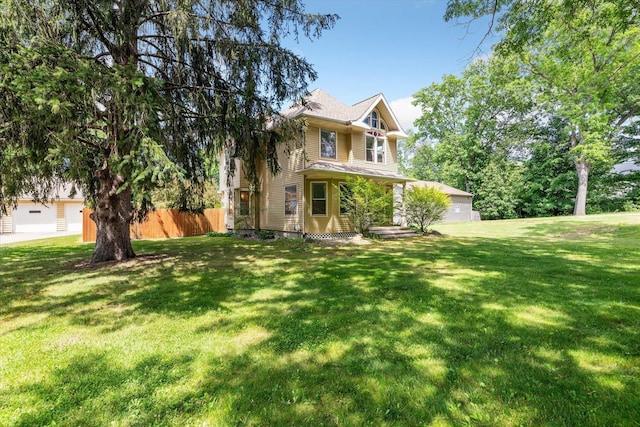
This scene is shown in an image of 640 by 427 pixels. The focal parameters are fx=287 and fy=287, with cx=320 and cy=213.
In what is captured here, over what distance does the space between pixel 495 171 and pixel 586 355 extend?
32.3 m

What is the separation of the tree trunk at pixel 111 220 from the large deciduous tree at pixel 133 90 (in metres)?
0.03

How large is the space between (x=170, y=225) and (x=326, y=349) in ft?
57.7

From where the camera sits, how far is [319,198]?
13.8 meters

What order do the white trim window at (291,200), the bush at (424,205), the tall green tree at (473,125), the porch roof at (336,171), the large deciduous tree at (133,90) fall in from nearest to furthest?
the large deciduous tree at (133,90) → the porch roof at (336,171) → the white trim window at (291,200) → the bush at (424,205) → the tall green tree at (473,125)

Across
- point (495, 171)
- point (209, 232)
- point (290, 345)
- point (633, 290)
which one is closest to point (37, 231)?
point (209, 232)

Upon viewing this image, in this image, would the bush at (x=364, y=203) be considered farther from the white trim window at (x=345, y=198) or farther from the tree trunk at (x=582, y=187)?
the tree trunk at (x=582, y=187)

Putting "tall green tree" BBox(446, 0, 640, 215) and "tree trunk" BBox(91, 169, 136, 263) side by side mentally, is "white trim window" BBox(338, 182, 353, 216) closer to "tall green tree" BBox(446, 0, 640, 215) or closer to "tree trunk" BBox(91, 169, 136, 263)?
"tall green tree" BBox(446, 0, 640, 215)

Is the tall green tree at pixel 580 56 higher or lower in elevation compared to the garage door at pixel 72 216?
higher

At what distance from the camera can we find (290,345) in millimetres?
3311

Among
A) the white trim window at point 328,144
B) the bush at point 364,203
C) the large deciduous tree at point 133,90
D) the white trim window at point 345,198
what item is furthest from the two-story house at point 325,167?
the large deciduous tree at point 133,90

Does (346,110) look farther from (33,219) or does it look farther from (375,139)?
(33,219)

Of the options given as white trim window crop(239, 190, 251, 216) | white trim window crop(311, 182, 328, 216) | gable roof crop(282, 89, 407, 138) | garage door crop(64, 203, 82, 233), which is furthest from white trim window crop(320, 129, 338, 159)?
garage door crop(64, 203, 82, 233)

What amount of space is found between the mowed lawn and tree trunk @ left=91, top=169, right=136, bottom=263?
2096 mm

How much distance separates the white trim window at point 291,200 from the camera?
14.0 meters
